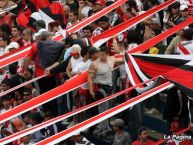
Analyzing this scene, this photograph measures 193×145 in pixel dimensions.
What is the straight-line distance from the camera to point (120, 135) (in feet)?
45.4

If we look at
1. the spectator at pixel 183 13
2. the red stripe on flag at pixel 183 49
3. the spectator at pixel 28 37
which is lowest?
the spectator at pixel 28 37

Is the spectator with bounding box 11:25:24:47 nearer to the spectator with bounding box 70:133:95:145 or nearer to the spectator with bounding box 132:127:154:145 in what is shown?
the spectator with bounding box 70:133:95:145

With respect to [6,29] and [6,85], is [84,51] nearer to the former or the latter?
[6,85]

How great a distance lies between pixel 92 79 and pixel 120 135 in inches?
56.9

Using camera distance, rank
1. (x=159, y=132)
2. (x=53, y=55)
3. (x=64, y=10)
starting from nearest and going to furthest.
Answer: (x=159, y=132) < (x=53, y=55) < (x=64, y=10)

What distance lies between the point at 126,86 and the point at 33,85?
2.71 metres

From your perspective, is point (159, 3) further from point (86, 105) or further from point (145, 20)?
point (86, 105)

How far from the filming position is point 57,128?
15773mm

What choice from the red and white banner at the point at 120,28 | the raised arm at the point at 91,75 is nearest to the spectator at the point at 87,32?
the red and white banner at the point at 120,28

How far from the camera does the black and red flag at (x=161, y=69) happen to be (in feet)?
41.6

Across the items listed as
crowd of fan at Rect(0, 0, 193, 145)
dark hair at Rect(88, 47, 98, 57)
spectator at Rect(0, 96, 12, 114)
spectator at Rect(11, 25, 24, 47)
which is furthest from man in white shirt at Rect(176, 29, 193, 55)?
spectator at Rect(11, 25, 24, 47)

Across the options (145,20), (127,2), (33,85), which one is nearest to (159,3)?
(127,2)

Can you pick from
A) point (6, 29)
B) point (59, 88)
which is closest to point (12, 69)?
point (6, 29)

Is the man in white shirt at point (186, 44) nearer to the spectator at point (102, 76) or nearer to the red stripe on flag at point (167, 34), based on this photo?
the red stripe on flag at point (167, 34)
